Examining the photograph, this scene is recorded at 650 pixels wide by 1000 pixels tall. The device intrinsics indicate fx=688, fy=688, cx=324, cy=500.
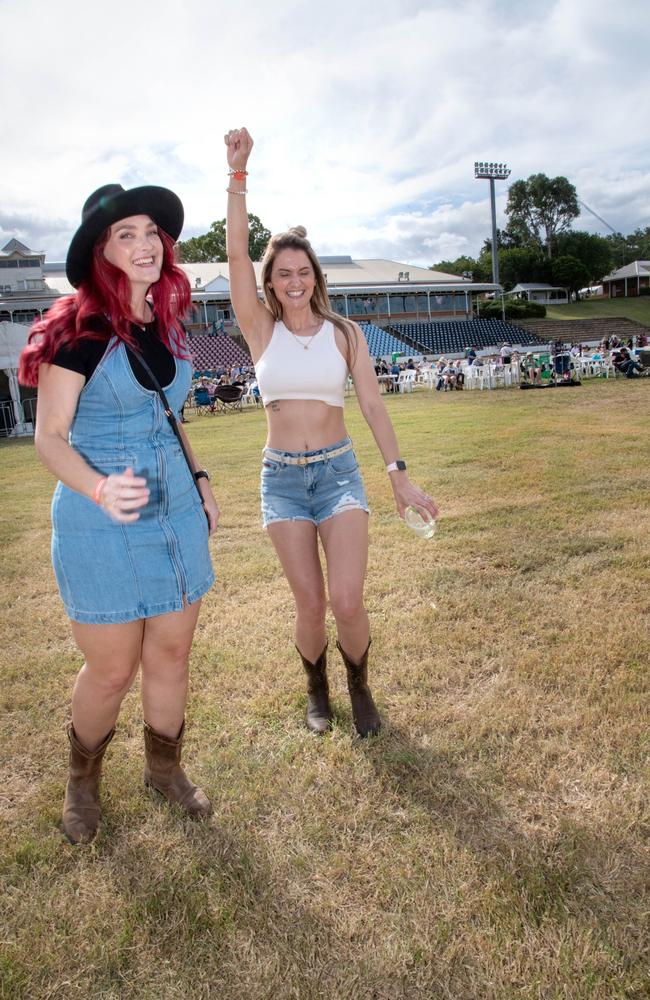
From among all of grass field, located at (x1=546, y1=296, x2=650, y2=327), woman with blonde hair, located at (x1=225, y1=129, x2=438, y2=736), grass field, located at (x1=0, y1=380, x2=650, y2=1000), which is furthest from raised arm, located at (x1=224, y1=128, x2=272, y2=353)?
grass field, located at (x1=546, y1=296, x2=650, y2=327)

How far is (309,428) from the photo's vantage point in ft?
9.75

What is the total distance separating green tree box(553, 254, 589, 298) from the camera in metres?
73.4

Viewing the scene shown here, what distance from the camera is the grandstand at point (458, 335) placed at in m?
45.5

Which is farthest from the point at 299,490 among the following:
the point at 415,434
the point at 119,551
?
the point at 415,434

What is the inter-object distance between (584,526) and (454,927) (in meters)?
4.43

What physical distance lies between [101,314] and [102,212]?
1.01ft

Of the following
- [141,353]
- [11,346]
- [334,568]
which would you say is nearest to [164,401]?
[141,353]

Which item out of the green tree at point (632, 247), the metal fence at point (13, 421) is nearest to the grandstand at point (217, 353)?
the metal fence at point (13, 421)

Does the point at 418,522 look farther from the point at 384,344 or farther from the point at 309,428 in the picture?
the point at 384,344

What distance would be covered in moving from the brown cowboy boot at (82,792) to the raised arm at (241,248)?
5.84 feet

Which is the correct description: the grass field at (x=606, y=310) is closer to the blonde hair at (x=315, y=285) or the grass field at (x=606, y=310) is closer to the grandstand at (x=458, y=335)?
the grandstand at (x=458, y=335)

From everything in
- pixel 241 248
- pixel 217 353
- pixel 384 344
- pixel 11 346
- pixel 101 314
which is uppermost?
pixel 384 344

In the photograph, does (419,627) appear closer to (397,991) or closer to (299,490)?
(299,490)

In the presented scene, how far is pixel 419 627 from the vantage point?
4121 mm
